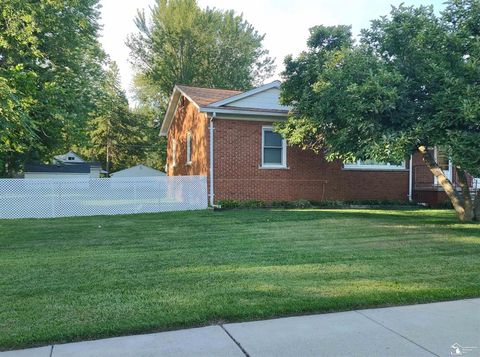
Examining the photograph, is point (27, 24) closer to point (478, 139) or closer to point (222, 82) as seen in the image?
point (478, 139)

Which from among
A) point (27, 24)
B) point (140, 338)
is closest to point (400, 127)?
point (140, 338)

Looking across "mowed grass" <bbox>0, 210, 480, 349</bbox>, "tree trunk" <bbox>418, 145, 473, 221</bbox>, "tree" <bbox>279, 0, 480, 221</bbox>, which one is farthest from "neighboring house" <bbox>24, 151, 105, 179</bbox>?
"tree trunk" <bbox>418, 145, 473, 221</bbox>

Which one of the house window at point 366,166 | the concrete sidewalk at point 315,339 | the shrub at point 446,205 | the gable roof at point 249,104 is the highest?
the gable roof at point 249,104

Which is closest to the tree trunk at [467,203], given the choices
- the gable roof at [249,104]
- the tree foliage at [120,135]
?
the gable roof at [249,104]

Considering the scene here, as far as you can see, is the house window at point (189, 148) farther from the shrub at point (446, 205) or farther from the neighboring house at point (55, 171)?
the neighboring house at point (55, 171)

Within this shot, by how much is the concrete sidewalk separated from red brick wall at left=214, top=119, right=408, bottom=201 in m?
11.3

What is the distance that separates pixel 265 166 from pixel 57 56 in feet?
47.1

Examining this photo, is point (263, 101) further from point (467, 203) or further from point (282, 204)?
point (467, 203)

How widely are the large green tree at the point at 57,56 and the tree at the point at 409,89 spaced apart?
10874mm

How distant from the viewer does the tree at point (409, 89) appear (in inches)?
350

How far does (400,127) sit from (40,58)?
63.8 feet

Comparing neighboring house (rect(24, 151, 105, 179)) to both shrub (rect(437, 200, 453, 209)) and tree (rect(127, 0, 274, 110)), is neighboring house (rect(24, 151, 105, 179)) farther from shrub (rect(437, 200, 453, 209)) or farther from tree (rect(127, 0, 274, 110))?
shrub (rect(437, 200, 453, 209))

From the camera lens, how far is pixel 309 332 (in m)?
3.92

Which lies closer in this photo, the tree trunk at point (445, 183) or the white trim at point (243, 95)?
the tree trunk at point (445, 183)
